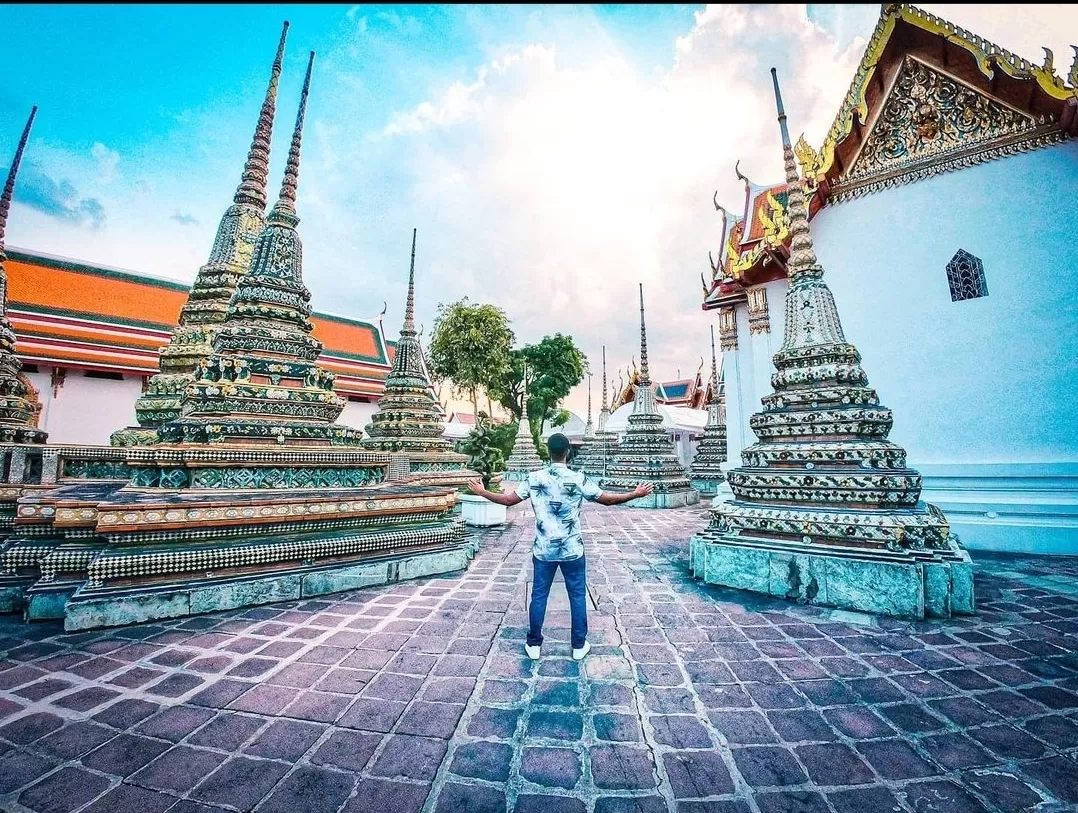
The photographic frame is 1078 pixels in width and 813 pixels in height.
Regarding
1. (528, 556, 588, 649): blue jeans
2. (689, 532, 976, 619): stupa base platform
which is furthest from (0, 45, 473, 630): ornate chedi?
(689, 532, 976, 619): stupa base platform

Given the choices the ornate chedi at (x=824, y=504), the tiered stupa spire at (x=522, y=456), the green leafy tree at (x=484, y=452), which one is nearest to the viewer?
the ornate chedi at (x=824, y=504)

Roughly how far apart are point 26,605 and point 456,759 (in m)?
4.30

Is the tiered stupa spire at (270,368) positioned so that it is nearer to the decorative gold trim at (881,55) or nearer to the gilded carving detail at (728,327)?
the decorative gold trim at (881,55)

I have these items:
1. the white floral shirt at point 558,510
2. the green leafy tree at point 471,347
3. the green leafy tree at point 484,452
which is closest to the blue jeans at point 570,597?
the white floral shirt at point 558,510

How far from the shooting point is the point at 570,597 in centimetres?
312

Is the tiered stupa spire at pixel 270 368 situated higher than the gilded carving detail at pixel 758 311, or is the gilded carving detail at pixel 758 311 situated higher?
the gilded carving detail at pixel 758 311

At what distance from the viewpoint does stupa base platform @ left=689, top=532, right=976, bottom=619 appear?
3.78 m

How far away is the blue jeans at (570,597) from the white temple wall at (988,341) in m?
6.89

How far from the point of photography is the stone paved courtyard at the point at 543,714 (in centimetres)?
185

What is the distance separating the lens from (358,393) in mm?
21688

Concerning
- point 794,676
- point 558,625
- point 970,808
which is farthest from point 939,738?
point 558,625

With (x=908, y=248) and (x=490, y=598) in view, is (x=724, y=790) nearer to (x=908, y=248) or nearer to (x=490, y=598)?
(x=490, y=598)

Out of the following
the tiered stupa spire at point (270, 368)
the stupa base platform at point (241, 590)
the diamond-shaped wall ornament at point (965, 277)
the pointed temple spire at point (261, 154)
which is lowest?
the stupa base platform at point (241, 590)

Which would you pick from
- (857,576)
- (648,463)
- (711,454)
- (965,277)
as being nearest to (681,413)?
(711,454)
